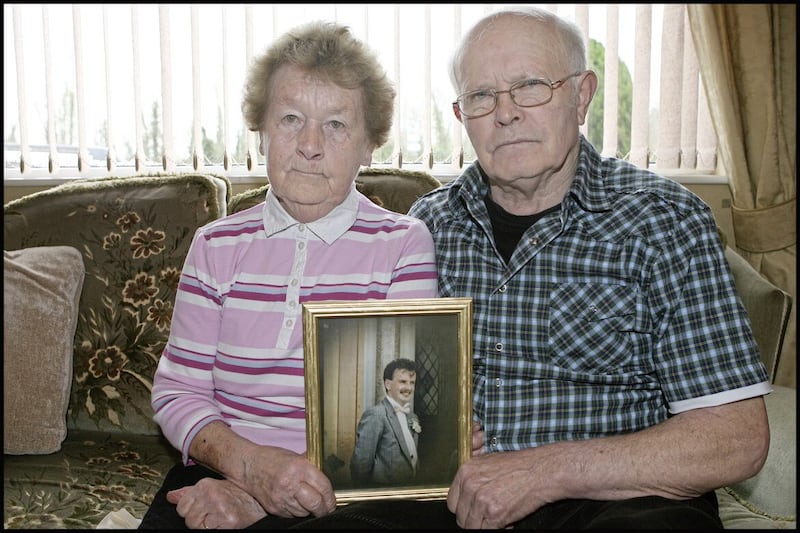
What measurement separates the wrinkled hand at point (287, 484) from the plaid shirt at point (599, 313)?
0.33 meters

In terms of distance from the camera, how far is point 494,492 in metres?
1.20

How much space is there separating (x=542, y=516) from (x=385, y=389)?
0.36 m

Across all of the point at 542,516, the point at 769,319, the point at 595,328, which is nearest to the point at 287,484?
the point at 542,516

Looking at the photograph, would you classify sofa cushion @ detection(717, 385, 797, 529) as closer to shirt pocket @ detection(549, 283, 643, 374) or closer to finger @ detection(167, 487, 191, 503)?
shirt pocket @ detection(549, 283, 643, 374)

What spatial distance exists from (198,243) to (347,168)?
1.01 ft

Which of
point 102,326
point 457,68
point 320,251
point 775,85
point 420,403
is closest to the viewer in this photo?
point 420,403

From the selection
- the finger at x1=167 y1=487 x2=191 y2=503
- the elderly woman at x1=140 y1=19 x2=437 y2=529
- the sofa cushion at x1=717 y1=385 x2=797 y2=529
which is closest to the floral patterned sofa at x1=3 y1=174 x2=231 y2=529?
the finger at x1=167 y1=487 x2=191 y2=503

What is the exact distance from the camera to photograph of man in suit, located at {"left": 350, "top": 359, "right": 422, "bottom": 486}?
116 centimetres

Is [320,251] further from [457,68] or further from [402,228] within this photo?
[457,68]

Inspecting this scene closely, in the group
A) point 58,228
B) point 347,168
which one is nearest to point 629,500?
point 347,168

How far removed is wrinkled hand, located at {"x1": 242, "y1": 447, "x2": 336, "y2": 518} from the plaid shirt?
33cm

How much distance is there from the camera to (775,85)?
108 inches

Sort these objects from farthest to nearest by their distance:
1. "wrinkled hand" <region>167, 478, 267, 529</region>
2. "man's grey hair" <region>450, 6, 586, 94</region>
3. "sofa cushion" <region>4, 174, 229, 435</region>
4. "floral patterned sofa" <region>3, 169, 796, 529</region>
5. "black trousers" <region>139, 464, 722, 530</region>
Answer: "sofa cushion" <region>4, 174, 229, 435</region>
"floral patterned sofa" <region>3, 169, 796, 529</region>
"man's grey hair" <region>450, 6, 586, 94</region>
"wrinkled hand" <region>167, 478, 267, 529</region>
"black trousers" <region>139, 464, 722, 530</region>

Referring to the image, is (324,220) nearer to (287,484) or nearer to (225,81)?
(287,484)
